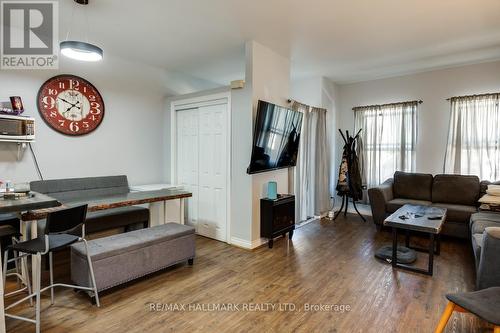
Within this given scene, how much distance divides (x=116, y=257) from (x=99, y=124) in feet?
7.54

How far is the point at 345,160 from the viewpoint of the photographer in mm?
5414

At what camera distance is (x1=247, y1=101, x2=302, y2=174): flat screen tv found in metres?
3.61

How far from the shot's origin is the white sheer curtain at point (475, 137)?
14.6 feet

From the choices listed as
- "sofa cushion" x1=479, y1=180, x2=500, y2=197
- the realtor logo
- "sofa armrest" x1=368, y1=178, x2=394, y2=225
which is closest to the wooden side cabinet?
"sofa armrest" x1=368, y1=178, x2=394, y2=225

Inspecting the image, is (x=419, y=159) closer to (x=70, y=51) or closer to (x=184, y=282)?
(x=184, y=282)

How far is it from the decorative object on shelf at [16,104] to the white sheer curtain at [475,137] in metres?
6.22

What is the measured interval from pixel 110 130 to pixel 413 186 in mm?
5034

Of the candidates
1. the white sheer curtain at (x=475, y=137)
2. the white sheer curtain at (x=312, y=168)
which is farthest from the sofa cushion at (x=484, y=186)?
the white sheer curtain at (x=312, y=168)

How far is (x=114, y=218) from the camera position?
3646mm

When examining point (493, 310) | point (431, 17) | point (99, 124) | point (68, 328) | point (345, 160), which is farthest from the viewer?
point (345, 160)

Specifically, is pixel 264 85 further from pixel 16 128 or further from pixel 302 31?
pixel 16 128

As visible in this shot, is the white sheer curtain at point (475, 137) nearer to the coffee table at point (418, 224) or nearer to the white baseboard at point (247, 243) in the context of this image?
the coffee table at point (418, 224)

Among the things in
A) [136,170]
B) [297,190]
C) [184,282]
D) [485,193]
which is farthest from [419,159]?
[136,170]
